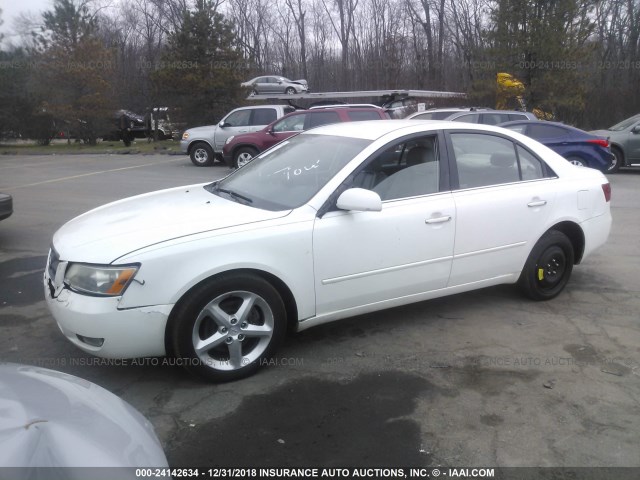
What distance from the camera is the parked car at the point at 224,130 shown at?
16875 millimetres

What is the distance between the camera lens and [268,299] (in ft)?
11.8

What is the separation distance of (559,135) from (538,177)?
9.37 metres

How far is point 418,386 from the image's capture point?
3539 millimetres

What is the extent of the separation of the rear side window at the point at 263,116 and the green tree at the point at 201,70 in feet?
26.2

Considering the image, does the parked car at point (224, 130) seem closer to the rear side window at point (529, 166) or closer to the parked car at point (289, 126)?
the parked car at point (289, 126)

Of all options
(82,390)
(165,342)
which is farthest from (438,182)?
(82,390)

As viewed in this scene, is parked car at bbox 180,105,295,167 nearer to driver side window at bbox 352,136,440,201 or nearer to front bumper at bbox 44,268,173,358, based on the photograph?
driver side window at bbox 352,136,440,201

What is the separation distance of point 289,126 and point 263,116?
2.35 m

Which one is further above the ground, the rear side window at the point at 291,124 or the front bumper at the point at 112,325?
the rear side window at the point at 291,124

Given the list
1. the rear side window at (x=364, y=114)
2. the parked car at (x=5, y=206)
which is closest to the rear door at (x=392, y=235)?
the parked car at (x=5, y=206)

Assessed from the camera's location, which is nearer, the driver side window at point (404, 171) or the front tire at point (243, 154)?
the driver side window at point (404, 171)

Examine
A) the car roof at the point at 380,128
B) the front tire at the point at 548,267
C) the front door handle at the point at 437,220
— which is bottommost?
the front tire at the point at 548,267

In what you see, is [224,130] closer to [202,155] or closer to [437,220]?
[202,155]

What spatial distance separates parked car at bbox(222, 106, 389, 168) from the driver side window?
33.2ft
